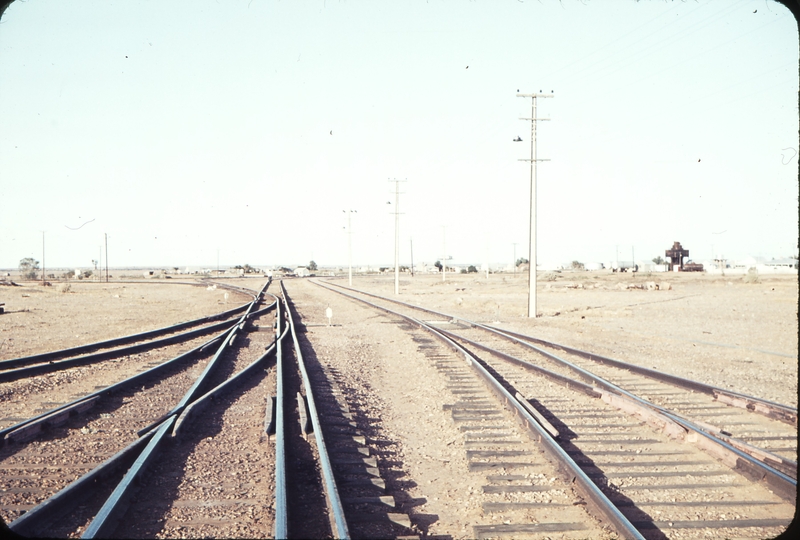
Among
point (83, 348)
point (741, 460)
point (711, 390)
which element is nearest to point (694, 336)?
point (711, 390)

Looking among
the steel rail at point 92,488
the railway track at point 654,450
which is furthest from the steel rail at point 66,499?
the railway track at point 654,450

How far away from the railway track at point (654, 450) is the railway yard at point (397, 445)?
0.07 ft

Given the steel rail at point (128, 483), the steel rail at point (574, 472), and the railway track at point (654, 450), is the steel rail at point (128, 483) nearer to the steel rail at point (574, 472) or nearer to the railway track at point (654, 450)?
the railway track at point (654, 450)

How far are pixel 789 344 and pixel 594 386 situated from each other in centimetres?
993

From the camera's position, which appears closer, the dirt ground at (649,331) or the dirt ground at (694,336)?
the dirt ground at (694,336)

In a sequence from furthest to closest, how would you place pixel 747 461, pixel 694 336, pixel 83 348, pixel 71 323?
pixel 71 323 → pixel 694 336 → pixel 83 348 → pixel 747 461

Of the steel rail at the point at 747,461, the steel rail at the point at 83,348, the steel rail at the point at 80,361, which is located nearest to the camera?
the steel rail at the point at 747,461

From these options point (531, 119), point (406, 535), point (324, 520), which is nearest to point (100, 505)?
point (324, 520)

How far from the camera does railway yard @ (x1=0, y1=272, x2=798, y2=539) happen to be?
4.32 meters

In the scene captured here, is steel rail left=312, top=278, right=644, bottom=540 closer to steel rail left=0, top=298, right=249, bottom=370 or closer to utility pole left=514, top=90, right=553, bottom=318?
steel rail left=0, top=298, right=249, bottom=370

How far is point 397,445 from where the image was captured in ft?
21.4

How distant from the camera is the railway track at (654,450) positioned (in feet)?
14.6

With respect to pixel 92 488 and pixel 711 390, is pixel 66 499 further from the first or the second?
pixel 711 390

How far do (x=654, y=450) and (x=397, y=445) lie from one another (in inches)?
110
